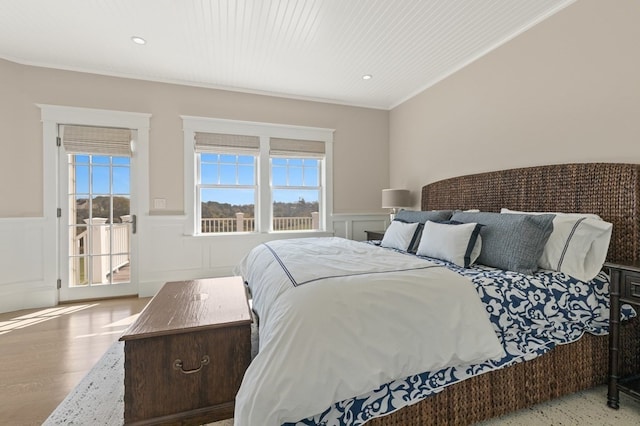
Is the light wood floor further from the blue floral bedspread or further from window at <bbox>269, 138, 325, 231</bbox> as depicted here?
window at <bbox>269, 138, 325, 231</bbox>

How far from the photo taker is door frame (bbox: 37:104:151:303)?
3.29 meters

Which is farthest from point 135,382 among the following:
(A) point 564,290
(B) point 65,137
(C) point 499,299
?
(B) point 65,137

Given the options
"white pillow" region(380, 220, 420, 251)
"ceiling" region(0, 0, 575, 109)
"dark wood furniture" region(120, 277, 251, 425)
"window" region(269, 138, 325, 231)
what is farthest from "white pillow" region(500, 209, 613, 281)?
"window" region(269, 138, 325, 231)

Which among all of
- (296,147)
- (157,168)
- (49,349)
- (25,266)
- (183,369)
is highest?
(296,147)

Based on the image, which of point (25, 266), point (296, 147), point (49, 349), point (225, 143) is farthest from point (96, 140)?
point (296, 147)

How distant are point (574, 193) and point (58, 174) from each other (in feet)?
17.2

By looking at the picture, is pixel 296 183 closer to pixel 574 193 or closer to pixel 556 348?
pixel 574 193

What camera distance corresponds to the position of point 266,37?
8.98 ft

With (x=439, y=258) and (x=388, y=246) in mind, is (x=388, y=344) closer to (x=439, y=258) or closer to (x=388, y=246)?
(x=439, y=258)

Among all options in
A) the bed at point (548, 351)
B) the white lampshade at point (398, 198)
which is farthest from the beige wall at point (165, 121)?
the bed at point (548, 351)

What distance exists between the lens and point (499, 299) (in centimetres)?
152

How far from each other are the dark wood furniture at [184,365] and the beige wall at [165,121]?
2660mm

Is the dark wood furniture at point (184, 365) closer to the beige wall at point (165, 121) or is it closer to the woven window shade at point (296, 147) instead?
the beige wall at point (165, 121)

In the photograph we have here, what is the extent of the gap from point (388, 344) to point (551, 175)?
212 centimetres
